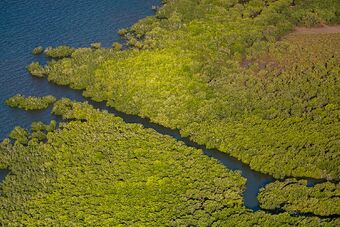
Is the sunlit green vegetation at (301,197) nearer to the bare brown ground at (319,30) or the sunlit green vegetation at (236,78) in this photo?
the sunlit green vegetation at (236,78)

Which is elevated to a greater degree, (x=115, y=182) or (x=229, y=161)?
(x=115, y=182)

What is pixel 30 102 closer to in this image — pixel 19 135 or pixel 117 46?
pixel 19 135

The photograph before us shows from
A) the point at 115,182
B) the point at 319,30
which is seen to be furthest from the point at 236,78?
the point at 115,182

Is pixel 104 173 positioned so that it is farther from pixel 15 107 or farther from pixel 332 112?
pixel 332 112

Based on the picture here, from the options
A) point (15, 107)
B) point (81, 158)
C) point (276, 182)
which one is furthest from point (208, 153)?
point (15, 107)

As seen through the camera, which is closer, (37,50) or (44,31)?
(37,50)

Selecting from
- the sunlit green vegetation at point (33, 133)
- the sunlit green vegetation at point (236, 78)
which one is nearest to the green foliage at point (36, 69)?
the sunlit green vegetation at point (236, 78)
